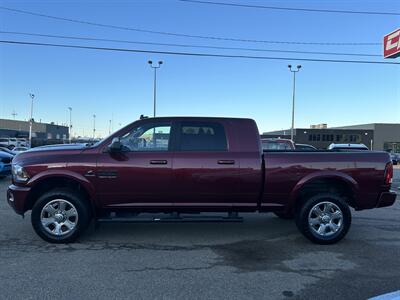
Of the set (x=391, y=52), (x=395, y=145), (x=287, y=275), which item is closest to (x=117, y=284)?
(x=287, y=275)

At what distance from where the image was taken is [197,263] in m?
5.25

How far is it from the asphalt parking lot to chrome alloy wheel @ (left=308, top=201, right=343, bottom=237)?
0.27 metres

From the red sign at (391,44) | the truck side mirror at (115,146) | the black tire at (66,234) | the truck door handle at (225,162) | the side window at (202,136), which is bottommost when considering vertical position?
the black tire at (66,234)

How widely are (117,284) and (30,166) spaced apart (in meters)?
2.55

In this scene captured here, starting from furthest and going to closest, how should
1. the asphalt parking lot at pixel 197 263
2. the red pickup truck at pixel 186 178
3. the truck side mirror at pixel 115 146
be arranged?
the red pickup truck at pixel 186 178 → the truck side mirror at pixel 115 146 → the asphalt parking lot at pixel 197 263

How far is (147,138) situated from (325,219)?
9.90 feet

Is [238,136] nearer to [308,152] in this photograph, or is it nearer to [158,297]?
[308,152]

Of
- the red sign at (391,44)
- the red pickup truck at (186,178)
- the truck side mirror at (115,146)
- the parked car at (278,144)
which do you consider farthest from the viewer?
the red sign at (391,44)

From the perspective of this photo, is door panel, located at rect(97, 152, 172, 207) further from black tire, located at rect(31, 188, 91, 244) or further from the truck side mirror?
black tire, located at rect(31, 188, 91, 244)

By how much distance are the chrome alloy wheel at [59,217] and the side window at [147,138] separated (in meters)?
1.25

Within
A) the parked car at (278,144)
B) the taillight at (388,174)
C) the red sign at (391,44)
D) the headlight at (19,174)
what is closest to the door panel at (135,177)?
the headlight at (19,174)

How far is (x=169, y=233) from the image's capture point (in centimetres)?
683

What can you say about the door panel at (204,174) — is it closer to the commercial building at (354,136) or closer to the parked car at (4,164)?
the parked car at (4,164)

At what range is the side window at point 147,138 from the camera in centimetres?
620
